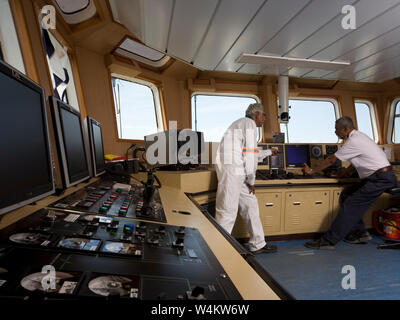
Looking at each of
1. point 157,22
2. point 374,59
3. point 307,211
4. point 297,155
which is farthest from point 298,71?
point 157,22

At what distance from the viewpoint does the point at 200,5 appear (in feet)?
7.29

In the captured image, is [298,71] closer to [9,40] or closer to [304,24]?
[304,24]

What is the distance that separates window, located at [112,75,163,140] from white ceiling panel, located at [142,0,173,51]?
0.97m

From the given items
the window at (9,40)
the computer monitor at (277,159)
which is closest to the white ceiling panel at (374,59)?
the computer monitor at (277,159)

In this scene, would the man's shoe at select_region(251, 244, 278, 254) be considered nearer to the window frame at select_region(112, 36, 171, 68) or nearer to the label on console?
the label on console

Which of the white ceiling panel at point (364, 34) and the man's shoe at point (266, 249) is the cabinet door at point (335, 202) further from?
the white ceiling panel at point (364, 34)

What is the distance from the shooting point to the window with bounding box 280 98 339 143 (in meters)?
5.30

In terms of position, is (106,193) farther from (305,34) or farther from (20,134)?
(305,34)

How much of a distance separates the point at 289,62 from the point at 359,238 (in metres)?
2.65

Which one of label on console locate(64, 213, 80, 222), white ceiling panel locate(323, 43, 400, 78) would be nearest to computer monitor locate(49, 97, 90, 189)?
label on console locate(64, 213, 80, 222)

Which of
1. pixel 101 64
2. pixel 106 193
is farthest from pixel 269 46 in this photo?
pixel 106 193

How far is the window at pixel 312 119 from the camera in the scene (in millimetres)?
5303

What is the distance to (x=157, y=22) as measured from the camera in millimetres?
2596

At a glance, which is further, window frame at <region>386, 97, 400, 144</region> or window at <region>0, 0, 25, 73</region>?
window frame at <region>386, 97, 400, 144</region>
